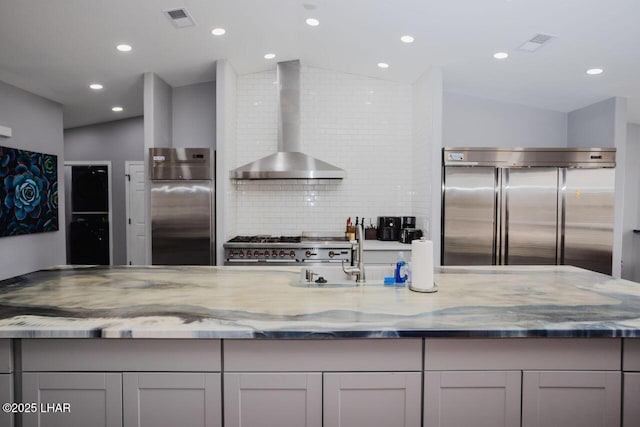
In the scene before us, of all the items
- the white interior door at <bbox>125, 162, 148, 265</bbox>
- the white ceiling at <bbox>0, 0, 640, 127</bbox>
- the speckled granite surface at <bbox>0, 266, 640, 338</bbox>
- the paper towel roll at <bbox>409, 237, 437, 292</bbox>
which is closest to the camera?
the speckled granite surface at <bbox>0, 266, 640, 338</bbox>

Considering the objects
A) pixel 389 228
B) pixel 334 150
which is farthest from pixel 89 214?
pixel 389 228

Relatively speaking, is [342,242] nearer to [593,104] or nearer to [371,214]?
[371,214]

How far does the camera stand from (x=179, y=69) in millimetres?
4664

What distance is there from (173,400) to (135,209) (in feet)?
19.7

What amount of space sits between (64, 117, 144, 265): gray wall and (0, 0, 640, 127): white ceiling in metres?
1.69

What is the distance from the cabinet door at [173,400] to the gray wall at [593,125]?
521 cm

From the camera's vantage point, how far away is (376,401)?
1.67m

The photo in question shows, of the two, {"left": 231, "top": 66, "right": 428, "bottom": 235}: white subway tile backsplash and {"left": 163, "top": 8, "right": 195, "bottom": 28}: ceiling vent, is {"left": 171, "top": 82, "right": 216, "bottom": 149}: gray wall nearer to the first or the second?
{"left": 231, "top": 66, "right": 428, "bottom": 235}: white subway tile backsplash

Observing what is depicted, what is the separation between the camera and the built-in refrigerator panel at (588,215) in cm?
459

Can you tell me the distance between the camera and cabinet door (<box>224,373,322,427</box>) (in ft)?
5.44

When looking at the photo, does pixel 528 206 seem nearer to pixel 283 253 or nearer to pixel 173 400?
pixel 283 253

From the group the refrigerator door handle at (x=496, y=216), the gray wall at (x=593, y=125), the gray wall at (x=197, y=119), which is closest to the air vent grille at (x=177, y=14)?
the gray wall at (x=197, y=119)

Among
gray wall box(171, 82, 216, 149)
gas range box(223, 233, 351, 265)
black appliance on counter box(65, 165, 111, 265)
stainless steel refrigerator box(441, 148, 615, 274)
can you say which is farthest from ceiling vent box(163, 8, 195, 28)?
black appliance on counter box(65, 165, 111, 265)

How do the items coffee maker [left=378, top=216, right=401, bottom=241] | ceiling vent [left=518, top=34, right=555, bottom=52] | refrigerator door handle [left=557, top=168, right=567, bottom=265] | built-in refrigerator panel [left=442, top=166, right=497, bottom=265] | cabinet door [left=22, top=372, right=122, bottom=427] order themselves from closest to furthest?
1. cabinet door [left=22, top=372, right=122, bottom=427]
2. ceiling vent [left=518, top=34, right=555, bottom=52]
3. built-in refrigerator panel [left=442, top=166, right=497, bottom=265]
4. refrigerator door handle [left=557, top=168, right=567, bottom=265]
5. coffee maker [left=378, top=216, right=401, bottom=241]
